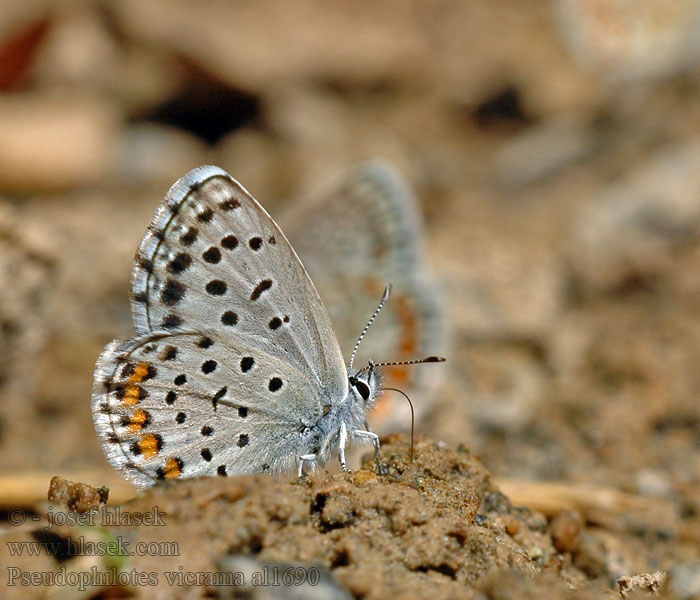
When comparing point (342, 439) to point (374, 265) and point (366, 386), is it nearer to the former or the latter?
point (366, 386)

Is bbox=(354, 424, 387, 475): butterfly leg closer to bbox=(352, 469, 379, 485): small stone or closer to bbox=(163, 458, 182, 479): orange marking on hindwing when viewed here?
bbox=(352, 469, 379, 485): small stone

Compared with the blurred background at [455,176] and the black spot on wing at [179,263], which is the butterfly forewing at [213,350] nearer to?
the black spot on wing at [179,263]

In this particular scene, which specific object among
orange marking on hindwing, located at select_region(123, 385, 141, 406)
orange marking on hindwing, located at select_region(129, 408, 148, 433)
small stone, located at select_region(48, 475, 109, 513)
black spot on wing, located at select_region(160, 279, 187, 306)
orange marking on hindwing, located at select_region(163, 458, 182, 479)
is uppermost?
black spot on wing, located at select_region(160, 279, 187, 306)

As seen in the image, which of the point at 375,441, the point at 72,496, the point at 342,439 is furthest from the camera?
the point at 342,439

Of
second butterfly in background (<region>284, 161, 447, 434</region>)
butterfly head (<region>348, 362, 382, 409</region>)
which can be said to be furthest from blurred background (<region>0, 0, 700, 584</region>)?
butterfly head (<region>348, 362, 382, 409</region>)

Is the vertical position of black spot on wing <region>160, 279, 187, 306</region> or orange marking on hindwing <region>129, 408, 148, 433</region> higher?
black spot on wing <region>160, 279, 187, 306</region>

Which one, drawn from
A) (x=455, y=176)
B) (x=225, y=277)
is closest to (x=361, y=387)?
(x=225, y=277)

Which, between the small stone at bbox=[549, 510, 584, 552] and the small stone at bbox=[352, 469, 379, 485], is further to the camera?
the small stone at bbox=[549, 510, 584, 552]
